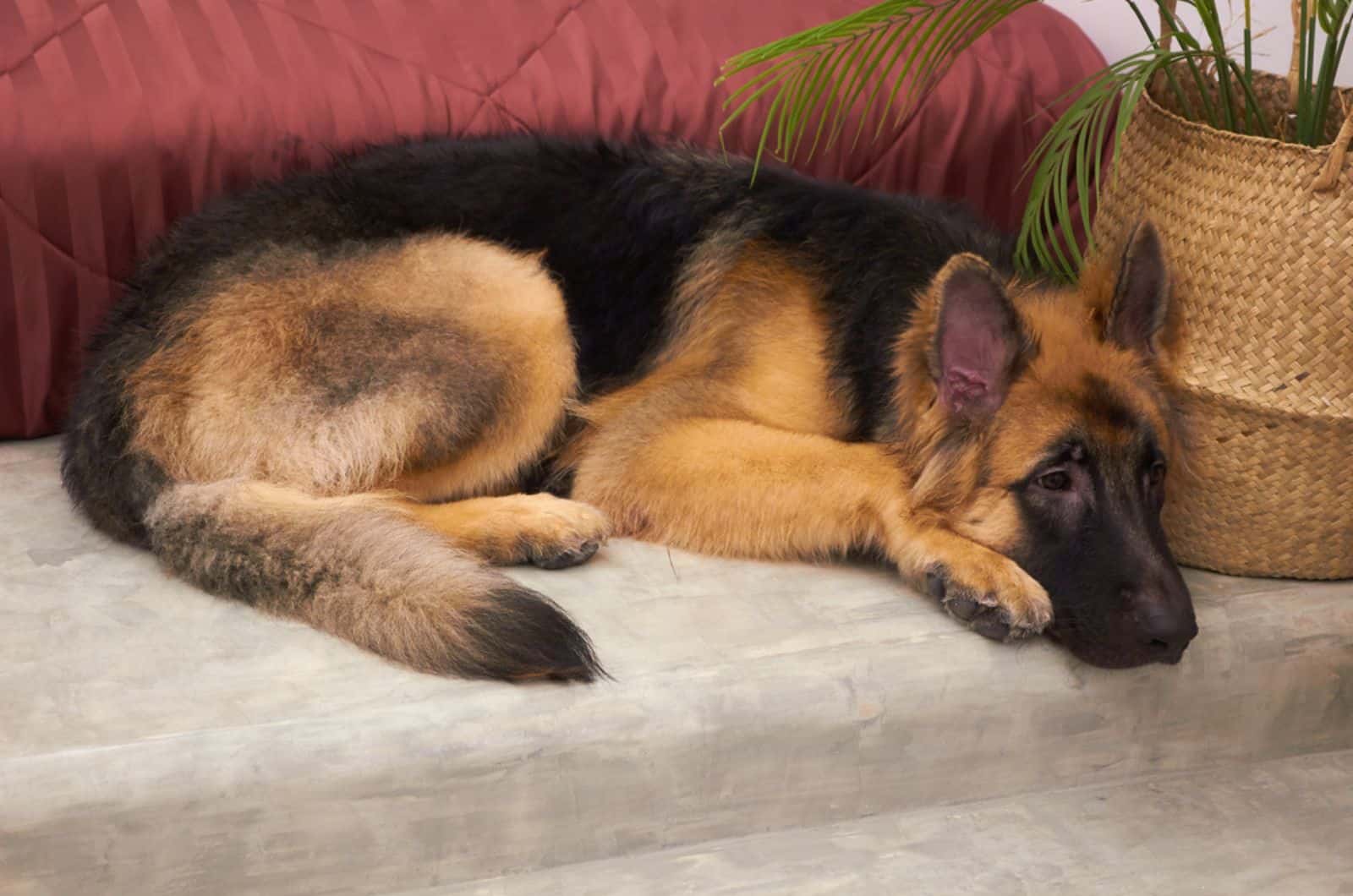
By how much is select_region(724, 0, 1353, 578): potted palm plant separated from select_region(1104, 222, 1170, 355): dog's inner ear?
0.12 m

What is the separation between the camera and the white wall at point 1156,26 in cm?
416

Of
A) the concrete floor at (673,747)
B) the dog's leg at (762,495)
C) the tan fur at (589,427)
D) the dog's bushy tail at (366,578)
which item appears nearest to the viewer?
the concrete floor at (673,747)

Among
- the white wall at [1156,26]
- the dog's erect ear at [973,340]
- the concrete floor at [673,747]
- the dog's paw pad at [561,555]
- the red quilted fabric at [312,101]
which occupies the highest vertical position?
the white wall at [1156,26]

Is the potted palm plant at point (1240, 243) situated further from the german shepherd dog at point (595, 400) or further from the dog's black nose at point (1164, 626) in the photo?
the dog's black nose at point (1164, 626)

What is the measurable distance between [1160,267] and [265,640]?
195cm

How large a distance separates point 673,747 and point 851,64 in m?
1.60

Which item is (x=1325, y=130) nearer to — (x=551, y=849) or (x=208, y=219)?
(x=551, y=849)

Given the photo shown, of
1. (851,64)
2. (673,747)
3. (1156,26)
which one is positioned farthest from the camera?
(1156,26)

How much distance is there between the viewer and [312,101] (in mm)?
3543

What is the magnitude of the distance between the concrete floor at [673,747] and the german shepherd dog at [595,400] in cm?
11

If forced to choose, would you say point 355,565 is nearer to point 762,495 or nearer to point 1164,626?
point 762,495

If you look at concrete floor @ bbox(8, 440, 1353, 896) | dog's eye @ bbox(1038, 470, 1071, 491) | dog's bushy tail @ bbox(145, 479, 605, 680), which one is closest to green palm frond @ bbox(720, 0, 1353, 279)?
dog's eye @ bbox(1038, 470, 1071, 491)

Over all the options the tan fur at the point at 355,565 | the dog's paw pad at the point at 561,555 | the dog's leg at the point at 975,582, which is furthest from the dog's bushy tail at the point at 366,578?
the dog's leg at the point at 975,582

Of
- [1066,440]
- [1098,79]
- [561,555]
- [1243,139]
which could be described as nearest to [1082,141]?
[1098,79]
